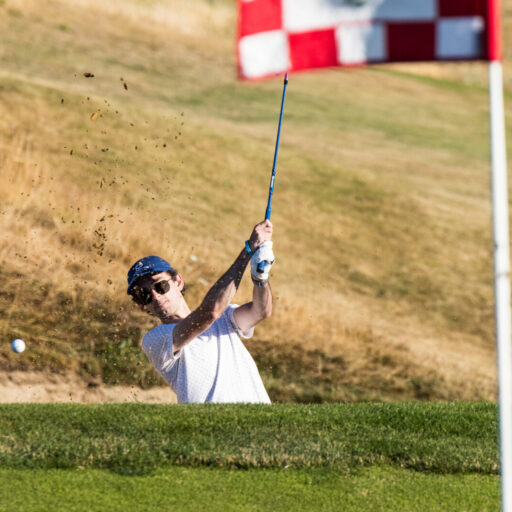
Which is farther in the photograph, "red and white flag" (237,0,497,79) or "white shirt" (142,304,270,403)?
"white shirt" (142,304,270,403)

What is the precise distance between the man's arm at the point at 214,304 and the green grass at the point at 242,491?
990 mm

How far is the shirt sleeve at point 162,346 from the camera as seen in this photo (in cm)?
561

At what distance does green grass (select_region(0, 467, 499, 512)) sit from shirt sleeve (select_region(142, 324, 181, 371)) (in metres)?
1.02

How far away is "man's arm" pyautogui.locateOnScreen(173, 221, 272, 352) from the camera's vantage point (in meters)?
5.49

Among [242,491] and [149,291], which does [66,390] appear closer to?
[149,291]

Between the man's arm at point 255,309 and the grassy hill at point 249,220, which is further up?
the man's arm at point 255,309

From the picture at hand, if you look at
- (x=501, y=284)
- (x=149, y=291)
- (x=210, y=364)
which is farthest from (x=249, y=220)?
(x=501, y=284)

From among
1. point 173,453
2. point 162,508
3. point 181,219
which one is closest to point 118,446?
point 173,453

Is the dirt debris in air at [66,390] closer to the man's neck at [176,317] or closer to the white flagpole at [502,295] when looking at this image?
the man's neck at [176,317]

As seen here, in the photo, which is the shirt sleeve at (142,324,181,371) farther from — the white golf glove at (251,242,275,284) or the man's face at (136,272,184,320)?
the white golf glove at (251,242,275,284)

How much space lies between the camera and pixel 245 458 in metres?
4.81

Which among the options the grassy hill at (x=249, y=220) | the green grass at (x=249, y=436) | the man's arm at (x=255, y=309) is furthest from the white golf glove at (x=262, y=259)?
the grassy hill at (x=249, y=220)

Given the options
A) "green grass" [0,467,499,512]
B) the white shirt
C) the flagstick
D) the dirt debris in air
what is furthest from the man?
the dirt debris in air

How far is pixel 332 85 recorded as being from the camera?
33875 millimetres
